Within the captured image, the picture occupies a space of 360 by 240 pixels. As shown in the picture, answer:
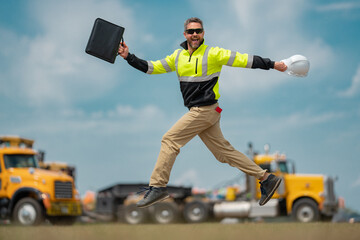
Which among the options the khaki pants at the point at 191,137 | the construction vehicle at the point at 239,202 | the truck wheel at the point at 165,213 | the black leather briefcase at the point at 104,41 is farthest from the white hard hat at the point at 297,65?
the truck wheel at the point at 165,213

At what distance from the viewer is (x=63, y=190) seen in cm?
1509

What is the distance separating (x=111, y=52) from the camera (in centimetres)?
539

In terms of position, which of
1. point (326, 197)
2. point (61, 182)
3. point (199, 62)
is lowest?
point (61, 182)

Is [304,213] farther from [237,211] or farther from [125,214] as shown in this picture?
[125,214]

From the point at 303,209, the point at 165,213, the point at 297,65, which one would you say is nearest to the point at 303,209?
the point at 303,209

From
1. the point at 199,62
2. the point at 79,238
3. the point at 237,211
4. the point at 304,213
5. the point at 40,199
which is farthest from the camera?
the point at 237,211

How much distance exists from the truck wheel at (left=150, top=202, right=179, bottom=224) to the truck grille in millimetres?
5427

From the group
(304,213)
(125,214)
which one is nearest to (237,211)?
(304,213)

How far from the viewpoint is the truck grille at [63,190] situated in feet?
48.7

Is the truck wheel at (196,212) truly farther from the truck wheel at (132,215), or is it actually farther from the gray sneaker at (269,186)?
the gray sneaker at (269,186)

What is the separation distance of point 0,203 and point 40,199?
1256mm

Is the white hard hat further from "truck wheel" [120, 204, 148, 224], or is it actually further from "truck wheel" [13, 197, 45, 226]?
"truck wheel" [120, 204, 148, 224]

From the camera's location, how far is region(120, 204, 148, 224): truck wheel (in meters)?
20.3

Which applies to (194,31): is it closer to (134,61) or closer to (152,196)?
(134,61)
